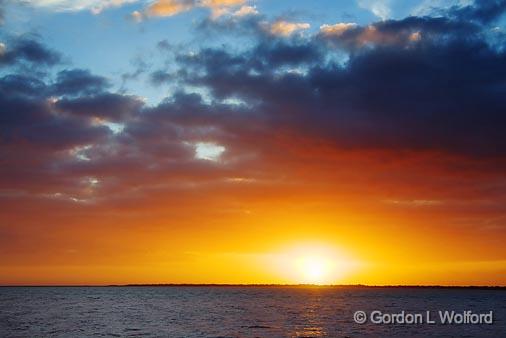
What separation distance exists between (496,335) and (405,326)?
13.1m

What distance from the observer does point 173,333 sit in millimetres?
66250

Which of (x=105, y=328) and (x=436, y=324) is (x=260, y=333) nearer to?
(x=105, y=328)

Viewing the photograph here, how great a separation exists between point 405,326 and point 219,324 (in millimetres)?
27037

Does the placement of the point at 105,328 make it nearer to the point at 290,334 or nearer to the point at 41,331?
the point at 41,331

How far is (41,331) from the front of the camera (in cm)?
6819

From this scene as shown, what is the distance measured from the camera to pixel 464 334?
216ft

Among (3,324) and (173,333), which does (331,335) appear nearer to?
(173,333)

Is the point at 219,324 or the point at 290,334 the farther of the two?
the point at 219,324

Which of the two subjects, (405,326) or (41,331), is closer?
(41,331)

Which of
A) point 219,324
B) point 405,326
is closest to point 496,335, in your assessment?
point 405,326

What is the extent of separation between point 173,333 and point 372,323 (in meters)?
31.3

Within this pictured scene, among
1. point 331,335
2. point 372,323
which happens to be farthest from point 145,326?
point 372,323

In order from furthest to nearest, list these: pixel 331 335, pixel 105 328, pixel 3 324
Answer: pixel 3 324, pixel 105 328, pixel 331 335

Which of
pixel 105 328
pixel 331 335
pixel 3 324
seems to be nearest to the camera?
pixel 331 335
